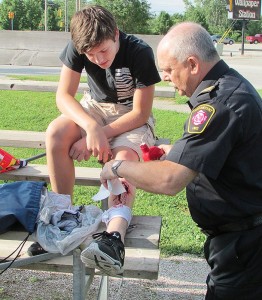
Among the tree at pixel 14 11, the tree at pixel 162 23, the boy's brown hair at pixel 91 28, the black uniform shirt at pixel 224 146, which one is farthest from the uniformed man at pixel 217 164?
the tree at pixel 14 11

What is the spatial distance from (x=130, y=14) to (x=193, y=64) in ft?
135

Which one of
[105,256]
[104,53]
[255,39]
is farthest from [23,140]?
[255,39]

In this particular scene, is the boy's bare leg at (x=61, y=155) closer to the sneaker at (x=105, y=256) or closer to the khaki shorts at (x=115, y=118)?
the khaki shorts at (x=115, y=118)

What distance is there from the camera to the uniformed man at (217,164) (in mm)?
1912

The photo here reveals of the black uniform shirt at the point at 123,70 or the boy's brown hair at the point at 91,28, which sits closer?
the boy's brown hair at the point at 91,28

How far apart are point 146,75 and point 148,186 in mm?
1162

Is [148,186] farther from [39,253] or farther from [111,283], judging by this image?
[111,283]

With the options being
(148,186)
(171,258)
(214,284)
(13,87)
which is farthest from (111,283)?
(13,87)

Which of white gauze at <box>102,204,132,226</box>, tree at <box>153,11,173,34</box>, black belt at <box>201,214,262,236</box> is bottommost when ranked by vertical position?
tree at <box>153,11,173,34</box>

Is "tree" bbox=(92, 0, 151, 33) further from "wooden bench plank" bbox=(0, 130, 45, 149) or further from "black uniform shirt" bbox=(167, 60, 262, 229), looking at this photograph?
"black uniform shirt" bbox=(167, 60, 262, 229)

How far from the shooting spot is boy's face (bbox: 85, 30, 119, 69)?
2.77 m

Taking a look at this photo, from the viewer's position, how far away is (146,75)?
10.2ft

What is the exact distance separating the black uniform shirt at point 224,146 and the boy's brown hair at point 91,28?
2.92 feet

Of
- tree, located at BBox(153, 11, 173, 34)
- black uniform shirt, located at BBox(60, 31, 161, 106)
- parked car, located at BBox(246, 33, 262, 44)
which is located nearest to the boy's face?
black uniform shirt, located at BBox(60, 31, 161, 106)
